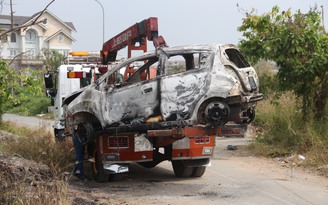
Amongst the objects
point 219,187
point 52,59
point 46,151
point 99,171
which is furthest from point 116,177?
point 52,59

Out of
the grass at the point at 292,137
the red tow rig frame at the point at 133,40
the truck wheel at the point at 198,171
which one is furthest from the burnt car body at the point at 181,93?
the grass at the point at 292,137

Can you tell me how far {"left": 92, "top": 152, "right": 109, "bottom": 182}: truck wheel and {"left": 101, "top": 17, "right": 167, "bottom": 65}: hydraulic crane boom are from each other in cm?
257

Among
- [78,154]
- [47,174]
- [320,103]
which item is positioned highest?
[320,103]

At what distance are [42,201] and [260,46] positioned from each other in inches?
353

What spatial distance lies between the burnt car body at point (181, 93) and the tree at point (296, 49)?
4.09 metres

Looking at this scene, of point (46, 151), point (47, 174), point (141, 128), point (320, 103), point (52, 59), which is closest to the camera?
point (47, 174)

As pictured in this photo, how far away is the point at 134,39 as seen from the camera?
1132cm

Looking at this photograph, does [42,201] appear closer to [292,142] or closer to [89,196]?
[89,196]

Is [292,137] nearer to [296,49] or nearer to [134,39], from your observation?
[296,49]

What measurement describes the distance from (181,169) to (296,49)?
15.0 feet

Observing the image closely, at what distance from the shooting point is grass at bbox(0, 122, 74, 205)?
20.0 ft

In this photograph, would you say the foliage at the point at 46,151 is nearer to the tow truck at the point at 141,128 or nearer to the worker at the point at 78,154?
the worker at the point at 78,154

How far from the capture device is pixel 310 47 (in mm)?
12750

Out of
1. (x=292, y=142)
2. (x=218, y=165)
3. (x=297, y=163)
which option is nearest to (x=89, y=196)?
(x=218, y=165)
